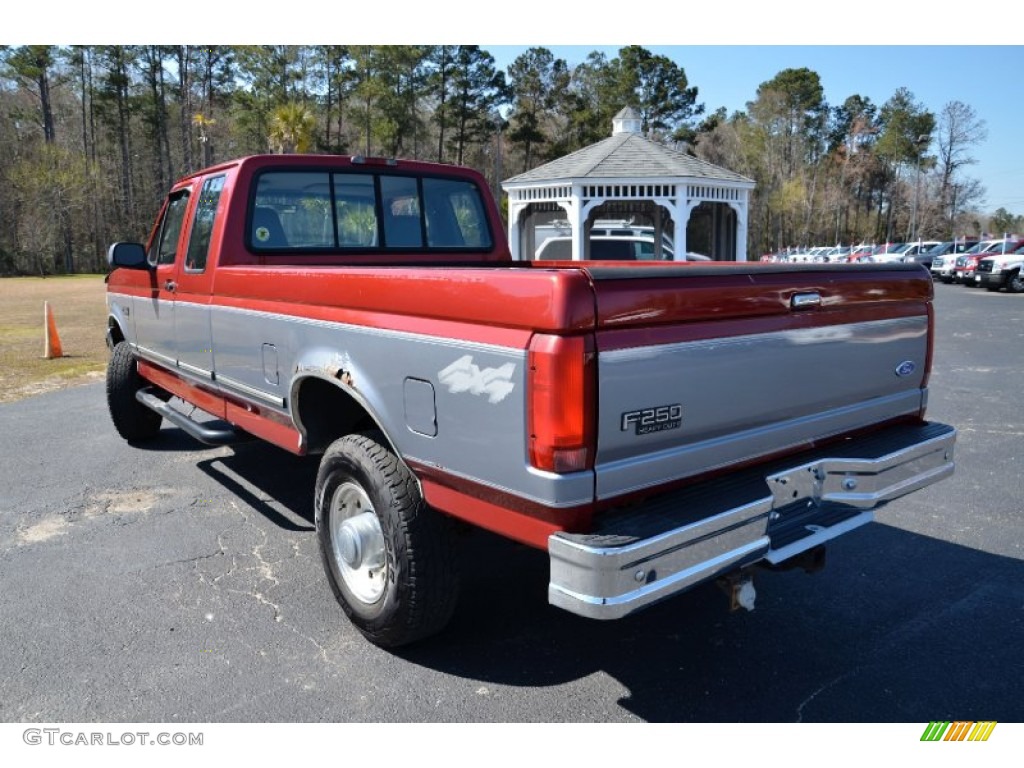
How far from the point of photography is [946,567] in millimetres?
4180

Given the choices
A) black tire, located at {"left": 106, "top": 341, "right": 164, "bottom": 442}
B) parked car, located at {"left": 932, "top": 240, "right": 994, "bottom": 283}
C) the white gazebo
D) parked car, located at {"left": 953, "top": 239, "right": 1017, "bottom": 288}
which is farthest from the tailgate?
parked car, located at {"left": 932, "top": 240, "right": 994, "bottom": 283}

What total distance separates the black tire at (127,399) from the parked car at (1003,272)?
1124 inches

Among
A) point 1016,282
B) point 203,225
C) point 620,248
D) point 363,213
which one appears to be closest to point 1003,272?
point 1016,282

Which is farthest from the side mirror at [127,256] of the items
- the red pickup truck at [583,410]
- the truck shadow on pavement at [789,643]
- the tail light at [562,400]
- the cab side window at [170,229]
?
the tail light at [562,400]

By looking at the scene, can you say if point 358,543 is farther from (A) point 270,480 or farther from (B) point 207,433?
(A) point 270,480

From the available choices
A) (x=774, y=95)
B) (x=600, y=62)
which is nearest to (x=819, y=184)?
(x=774, y=95)

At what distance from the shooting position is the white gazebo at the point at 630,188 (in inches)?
736

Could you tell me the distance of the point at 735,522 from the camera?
258 cm

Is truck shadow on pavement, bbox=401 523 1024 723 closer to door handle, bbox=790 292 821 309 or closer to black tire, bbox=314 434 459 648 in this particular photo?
black tire, bbox=314 434 459 648

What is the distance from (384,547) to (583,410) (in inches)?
50.0

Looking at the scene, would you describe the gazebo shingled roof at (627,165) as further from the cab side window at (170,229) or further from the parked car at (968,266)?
the parked car at (968,266)

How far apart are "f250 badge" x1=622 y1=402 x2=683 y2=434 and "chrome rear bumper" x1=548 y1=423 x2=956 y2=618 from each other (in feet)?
0.88

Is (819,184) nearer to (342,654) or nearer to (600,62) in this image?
(600,62)

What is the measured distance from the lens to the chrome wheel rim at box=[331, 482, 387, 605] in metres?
3.29
